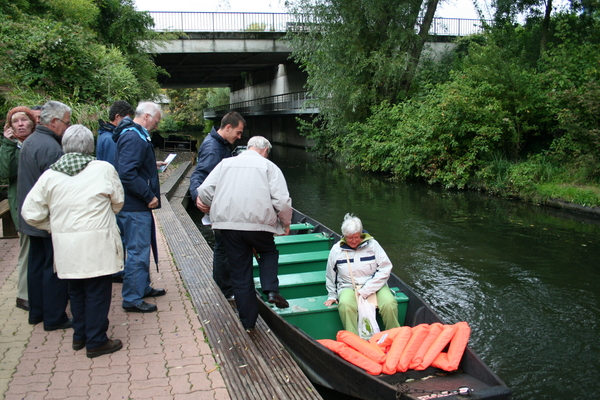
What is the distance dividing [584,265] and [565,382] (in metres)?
A: 3.88

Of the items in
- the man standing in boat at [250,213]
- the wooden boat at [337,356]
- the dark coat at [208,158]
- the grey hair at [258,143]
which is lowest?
the wooden boat at [337,356]

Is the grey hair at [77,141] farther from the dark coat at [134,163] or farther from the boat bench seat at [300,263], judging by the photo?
the boat bench seat at [300,263]

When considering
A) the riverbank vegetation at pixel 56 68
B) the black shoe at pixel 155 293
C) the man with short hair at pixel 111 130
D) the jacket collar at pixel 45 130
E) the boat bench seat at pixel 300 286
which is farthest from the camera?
the riverbank vegetation at pixel 56 68

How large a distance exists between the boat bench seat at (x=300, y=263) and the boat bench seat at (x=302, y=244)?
49 cm

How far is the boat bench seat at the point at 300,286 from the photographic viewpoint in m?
5.07

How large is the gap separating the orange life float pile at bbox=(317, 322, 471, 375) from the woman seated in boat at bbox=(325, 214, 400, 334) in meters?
0.47

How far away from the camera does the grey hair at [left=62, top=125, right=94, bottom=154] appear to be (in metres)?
3.27

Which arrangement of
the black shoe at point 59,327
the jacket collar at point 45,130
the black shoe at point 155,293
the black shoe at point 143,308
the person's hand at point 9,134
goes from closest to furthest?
the jacket collar at point 45,130 < the black shoe at point 59,327 < the person's hand at point 9,134 < the black shoe at point 143,308 < the black shoe at point 155,293

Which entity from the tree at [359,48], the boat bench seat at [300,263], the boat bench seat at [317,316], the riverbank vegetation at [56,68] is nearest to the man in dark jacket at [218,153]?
the boat bench seat at [317,316]

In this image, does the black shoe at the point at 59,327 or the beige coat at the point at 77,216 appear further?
the black shoe at the point at 59,327

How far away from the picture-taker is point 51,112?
12.2ft

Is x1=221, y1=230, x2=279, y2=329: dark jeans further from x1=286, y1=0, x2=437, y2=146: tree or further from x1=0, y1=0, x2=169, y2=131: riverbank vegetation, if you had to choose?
x1=286, y1=0, x2=437, y2=146: tree

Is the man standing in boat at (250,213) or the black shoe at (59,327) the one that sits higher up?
the man standing in boat at (250,213)

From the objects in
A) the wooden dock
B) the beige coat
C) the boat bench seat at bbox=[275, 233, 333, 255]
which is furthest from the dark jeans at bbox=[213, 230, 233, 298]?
the boat bench seat at bbox=[275, 233, 333, 255]
